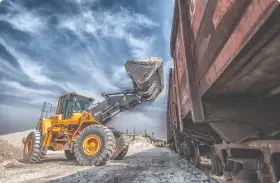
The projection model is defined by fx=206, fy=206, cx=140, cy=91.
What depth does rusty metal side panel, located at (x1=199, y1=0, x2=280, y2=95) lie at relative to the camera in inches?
45.9

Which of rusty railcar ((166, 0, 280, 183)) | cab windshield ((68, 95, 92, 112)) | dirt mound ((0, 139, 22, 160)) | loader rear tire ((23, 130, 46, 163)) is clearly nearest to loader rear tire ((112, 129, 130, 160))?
cab windshield ((68, 95, 92, 112))

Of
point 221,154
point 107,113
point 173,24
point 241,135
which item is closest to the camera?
point 241,135

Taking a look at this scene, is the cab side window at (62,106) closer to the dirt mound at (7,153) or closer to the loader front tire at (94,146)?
the loader front tire at (94,146)

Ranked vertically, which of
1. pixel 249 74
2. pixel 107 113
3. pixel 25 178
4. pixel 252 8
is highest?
pixel 107 113

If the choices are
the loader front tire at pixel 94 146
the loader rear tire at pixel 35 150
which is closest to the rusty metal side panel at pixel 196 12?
the loader front tire at pixel 94 146

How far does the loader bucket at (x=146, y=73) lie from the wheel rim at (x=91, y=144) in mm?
2226

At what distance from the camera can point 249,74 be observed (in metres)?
1.65

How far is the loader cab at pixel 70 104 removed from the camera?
27.5 ft

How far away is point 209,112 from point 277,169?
0.78 metres

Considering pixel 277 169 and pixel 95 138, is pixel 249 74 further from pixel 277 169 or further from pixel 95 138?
pixel 95 138

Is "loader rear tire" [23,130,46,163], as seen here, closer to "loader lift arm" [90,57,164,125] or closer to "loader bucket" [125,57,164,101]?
"loader lift arm" [90,57,164,125]

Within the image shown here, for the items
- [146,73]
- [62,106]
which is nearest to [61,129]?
[62,106]

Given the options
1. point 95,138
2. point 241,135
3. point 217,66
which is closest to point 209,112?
point 241,135

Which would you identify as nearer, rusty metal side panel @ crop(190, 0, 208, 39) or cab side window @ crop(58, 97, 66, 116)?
rusty metal side panel @ crop(190, 0, 208, 39)
